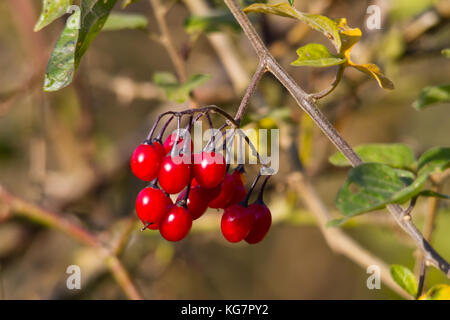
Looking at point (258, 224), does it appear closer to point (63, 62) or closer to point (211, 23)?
point (63, 62)

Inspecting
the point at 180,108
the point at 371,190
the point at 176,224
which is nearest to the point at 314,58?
the point at 371,190

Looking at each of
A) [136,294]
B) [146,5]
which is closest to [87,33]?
[136,294]

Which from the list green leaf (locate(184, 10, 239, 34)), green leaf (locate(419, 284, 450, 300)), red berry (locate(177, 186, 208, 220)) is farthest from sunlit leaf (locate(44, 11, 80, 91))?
green leaf (locate(419, 284, 450, 300))

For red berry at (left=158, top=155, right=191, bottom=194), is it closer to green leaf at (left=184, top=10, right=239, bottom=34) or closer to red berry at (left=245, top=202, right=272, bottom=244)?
red berry at (left=245, top=202, right=272, bottom=244)

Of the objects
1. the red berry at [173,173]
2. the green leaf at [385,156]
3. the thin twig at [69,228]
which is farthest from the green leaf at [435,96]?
the thin twig at [69,228]

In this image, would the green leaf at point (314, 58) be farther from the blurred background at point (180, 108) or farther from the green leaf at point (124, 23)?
the green leaf at point (124, 23)
